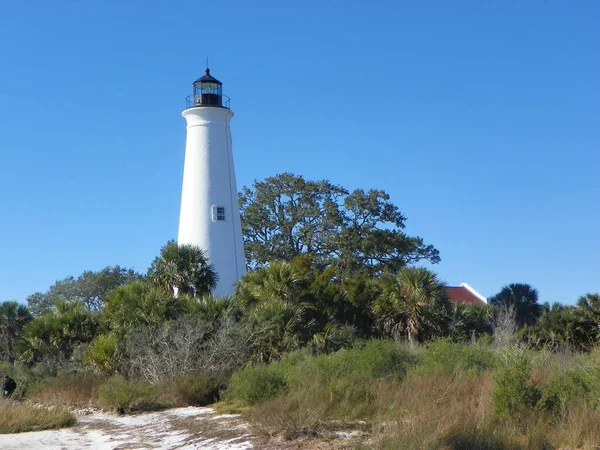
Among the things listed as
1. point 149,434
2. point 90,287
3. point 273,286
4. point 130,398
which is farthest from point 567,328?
point 90,287

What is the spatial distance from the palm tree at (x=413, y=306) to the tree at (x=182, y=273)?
6319 millimetres

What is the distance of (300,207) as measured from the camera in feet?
147

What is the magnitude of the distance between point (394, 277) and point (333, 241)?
1520cm

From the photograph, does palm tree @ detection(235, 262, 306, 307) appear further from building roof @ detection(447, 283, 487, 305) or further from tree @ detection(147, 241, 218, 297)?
building roof @ detection(447, 283, 487, 305)

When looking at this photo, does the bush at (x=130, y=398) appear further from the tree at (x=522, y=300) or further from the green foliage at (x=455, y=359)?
the tree at (x=522, y=300)


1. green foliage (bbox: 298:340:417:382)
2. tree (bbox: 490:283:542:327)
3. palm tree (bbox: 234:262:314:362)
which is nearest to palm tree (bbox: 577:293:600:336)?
tree (bbox: 490:283:542:327)

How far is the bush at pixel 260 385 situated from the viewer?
16.1 meters

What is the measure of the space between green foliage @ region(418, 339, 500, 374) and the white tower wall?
667 inches

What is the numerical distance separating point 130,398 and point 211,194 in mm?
14775

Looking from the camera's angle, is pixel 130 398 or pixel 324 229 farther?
pixel 324 229

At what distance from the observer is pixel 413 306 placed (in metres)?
27.2

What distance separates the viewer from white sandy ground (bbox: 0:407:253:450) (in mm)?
14567

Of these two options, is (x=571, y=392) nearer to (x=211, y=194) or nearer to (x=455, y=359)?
(x=455, y=359)

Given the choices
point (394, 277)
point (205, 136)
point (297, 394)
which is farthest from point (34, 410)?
point (205, 136)
